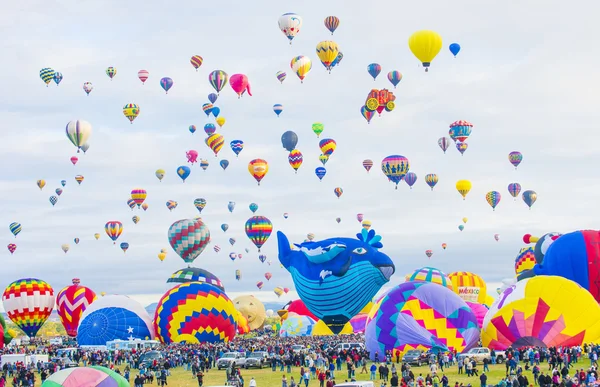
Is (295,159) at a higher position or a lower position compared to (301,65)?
lower

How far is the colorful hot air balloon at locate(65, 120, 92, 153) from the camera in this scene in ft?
181

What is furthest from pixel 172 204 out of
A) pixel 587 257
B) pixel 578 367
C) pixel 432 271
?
pixel 578 367

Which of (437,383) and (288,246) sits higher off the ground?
(288,246)

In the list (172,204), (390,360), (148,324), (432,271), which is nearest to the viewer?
(390,360)

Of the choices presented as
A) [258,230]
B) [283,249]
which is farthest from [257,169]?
[283,249]

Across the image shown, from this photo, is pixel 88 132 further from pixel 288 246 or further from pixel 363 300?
pixel 363 300

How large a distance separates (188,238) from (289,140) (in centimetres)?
948

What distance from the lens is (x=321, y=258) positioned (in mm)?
44250

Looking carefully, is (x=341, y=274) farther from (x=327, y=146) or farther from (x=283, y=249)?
(x=327, y=146)

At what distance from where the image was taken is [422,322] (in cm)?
2997

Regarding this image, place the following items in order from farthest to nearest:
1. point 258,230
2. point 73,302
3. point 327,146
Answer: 1. point 327,146
2. point 258,230
3. point 73,302

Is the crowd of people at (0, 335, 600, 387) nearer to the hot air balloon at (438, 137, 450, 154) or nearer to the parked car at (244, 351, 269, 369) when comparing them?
the parked car at (244, 351, 269, 369)

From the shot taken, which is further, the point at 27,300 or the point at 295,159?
the point at 295,159

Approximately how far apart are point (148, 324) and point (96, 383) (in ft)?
72.9
